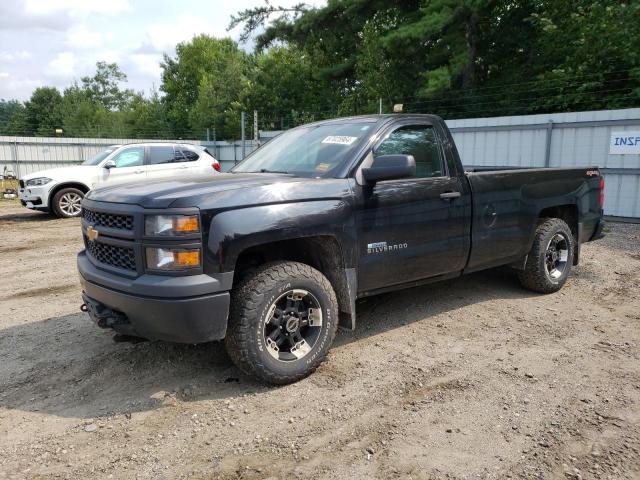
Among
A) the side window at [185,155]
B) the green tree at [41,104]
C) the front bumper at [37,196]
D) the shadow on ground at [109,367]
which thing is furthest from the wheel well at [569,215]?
the green tree at [41,104]

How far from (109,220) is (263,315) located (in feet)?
3.99

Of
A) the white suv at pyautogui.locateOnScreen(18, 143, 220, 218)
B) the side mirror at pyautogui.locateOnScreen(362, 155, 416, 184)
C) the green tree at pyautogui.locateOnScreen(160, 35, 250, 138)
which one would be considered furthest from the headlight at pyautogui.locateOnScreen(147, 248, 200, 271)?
the green tree at pyautogui.locateOnScreen(160, 35, 250, 138)

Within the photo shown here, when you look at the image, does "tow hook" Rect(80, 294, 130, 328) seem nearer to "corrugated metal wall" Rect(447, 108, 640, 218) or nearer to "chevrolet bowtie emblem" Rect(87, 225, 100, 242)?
"chevrolet bowtie emblem" Rect(87, 225, 100, 242)

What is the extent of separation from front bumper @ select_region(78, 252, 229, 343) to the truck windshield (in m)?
1.33

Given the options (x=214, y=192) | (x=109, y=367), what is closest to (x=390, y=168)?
(x=214, y=192)

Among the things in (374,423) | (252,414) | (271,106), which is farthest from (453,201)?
(271,106)

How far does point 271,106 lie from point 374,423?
30175 millimetres

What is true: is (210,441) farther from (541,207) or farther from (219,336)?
(541,207)

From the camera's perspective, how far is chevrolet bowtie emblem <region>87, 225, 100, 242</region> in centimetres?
349

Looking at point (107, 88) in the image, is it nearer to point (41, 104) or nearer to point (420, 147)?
point (41, 104)

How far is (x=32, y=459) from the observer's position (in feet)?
8.87

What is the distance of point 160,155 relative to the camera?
12.2 m

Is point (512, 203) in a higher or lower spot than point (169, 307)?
higher

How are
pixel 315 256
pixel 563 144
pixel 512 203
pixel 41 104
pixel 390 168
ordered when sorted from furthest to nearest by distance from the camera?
pixel 41 104 < pixel 563 144 < pixel 512 203 < pixel 315 256 < pixel 390 168
